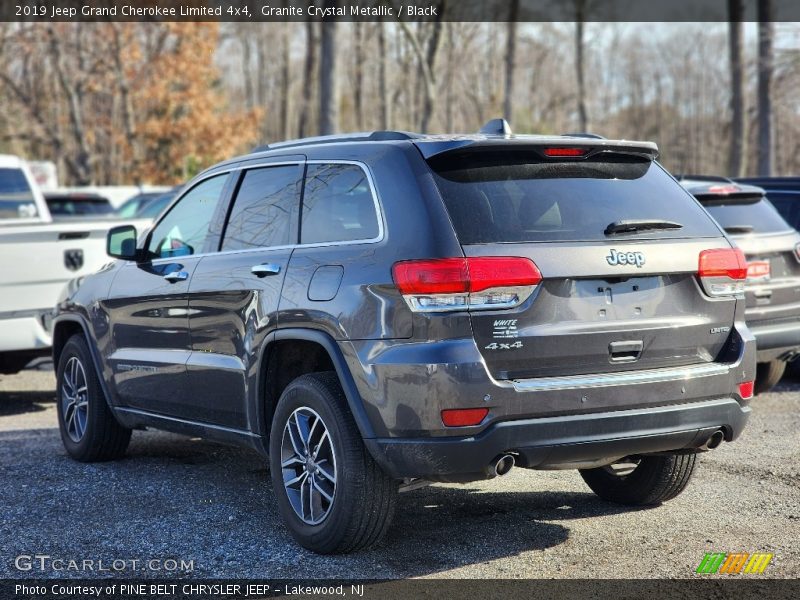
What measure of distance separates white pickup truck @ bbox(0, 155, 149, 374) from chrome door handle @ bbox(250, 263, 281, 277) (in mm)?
4574

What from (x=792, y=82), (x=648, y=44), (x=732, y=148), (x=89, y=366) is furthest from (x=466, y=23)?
(x=89, y=366)

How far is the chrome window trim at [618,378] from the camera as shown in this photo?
14.9 feet

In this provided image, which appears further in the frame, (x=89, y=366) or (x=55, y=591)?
(x=89, y=366)

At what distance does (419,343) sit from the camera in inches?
176

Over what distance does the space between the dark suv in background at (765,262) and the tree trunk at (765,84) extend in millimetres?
17810

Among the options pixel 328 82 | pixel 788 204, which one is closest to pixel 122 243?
pixel 788 204

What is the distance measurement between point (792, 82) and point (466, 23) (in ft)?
55.5

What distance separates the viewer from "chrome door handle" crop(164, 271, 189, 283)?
613 centimetres

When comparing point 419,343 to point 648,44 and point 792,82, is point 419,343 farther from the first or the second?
point 648,44

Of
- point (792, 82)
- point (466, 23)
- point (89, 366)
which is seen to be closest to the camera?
point (89, 366)

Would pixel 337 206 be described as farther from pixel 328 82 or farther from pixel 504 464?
pixel 328 82

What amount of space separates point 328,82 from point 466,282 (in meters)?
20.2

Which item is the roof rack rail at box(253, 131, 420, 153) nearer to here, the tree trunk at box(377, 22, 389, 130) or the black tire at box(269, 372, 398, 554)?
the black tire at box(269, 372, 398, 554)

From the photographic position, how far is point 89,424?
285 inches
